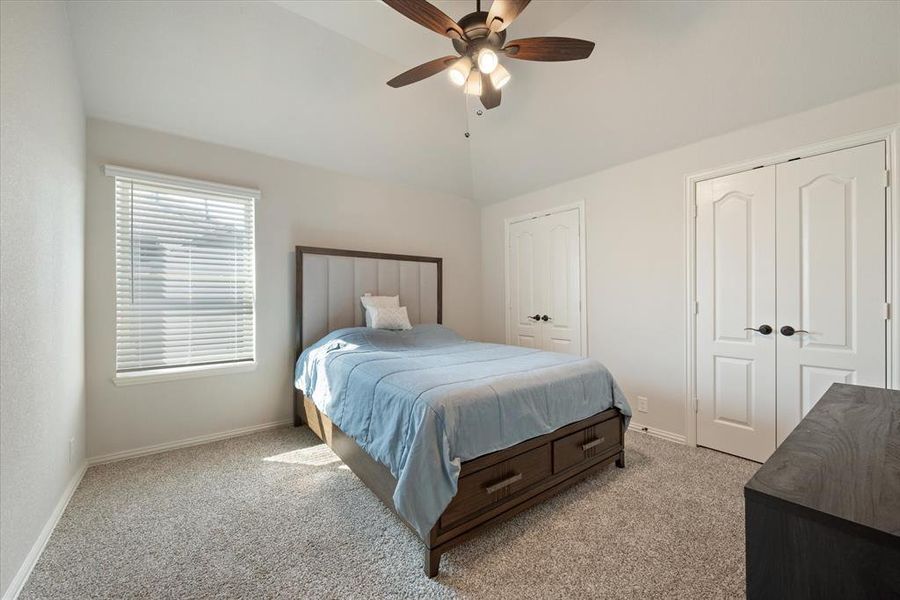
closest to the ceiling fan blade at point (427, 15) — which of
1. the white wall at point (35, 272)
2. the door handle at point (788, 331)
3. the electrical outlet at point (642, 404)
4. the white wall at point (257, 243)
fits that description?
the white wall at point (35, 272)

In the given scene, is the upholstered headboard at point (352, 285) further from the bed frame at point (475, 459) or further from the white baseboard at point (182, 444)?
the white baseboard at point (182, 444)

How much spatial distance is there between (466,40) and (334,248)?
7.54 feet

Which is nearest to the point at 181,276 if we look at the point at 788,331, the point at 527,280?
the point at 527,280

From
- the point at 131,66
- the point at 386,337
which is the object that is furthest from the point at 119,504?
the point at 131,66

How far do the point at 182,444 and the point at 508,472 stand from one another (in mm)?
2714

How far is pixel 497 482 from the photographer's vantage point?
5.94 feet

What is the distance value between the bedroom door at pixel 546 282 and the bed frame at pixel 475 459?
1519 mm

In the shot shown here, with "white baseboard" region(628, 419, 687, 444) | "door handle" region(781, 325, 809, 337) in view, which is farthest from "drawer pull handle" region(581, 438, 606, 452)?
"door handle" region(781, 325, 809, 337)

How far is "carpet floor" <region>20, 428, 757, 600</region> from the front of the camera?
4.94 feet

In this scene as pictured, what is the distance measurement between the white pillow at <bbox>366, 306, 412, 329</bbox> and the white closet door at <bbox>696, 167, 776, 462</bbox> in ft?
8.49

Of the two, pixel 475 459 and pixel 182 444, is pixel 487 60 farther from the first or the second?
pixel 182 444

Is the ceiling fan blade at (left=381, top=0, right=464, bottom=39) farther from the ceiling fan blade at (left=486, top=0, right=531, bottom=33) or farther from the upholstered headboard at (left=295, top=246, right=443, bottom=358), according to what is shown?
the upholstered headboard at (left=295, top=246, right=443, bottom=358)

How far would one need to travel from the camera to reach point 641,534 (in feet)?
5.95

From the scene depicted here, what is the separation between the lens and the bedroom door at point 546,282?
12.5 feet
